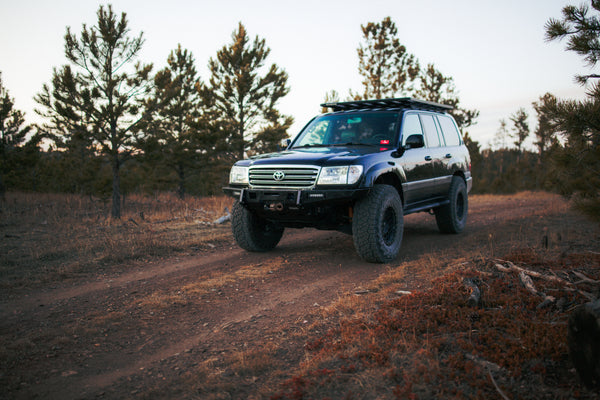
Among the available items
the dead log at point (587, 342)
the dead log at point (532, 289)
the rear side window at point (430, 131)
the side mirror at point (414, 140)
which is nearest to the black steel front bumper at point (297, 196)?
the side mirror at point (414, 140)

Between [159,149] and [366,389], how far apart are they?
1393cm

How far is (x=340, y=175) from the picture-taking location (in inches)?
207

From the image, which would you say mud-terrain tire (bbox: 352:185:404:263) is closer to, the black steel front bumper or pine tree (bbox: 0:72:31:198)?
the black steel front bumper

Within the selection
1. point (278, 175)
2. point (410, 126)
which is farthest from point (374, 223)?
point (410, 126)

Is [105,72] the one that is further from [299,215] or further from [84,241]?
[299,215]

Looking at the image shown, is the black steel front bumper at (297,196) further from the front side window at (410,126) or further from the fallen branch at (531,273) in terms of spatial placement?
the fallen branch at (531,273)

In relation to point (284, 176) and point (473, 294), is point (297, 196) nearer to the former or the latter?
point (284, 176)

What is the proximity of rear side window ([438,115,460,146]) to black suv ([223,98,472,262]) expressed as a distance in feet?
1.20

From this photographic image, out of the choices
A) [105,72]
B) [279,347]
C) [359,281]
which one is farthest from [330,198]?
[105,72]

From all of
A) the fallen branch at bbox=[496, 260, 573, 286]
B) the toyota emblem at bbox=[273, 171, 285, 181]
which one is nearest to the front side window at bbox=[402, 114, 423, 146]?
the toyota emblem at bbox=[273, 171, 285, 181]

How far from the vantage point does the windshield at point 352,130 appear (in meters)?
6.45

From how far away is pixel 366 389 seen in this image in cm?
251

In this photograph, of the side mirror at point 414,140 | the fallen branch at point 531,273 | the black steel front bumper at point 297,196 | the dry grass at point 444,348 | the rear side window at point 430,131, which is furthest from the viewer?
the rear side window at point 430,131

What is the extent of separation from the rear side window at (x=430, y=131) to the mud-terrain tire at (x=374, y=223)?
1989 mm
